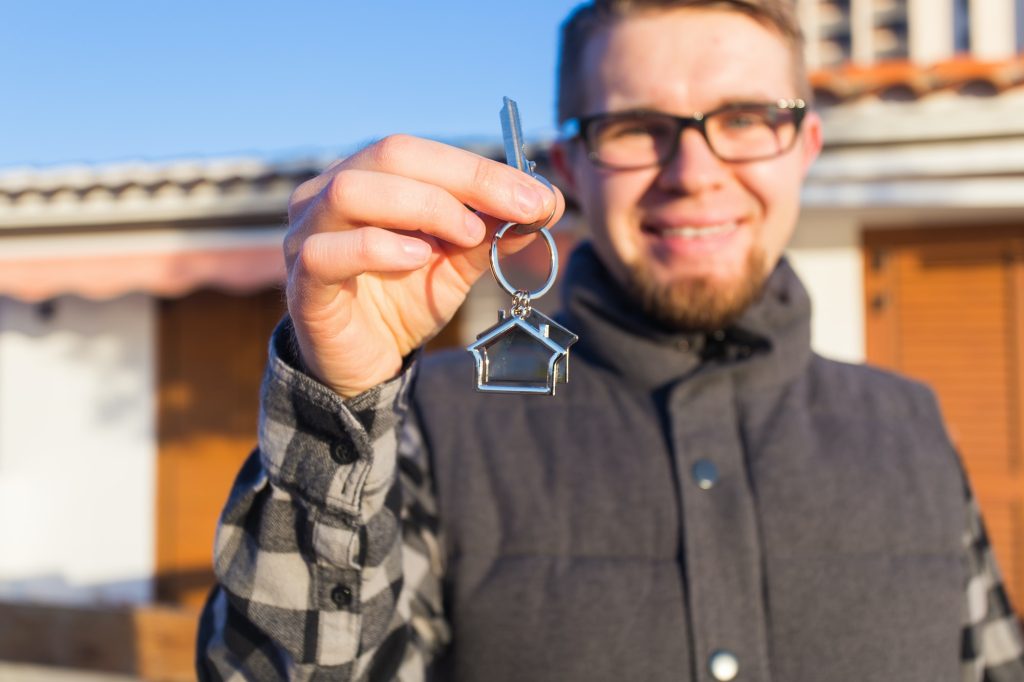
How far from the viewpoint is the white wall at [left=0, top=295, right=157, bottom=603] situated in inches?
243

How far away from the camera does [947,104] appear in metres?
3.97

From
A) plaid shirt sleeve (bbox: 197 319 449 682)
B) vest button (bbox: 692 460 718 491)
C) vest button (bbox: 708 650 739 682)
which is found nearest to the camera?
plaid shirt sleeve (bbox: 197 319 449 682)

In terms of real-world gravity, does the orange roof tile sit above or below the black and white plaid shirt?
above

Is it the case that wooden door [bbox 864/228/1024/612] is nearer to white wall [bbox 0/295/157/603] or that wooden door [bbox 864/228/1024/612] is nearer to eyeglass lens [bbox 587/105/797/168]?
eyeglass lens [bbox 587/105/797/168]

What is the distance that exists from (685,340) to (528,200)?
0.83 meters

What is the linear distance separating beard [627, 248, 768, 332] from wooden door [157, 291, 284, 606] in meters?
4.82

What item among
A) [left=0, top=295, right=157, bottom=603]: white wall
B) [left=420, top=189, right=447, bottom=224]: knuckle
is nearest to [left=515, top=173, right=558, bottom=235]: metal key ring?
[left=420, top=189, right=447, bottom=224]: knuckle

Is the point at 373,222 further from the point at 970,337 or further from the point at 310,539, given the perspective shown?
the point at 970,337

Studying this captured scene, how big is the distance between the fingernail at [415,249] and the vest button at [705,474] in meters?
0.79

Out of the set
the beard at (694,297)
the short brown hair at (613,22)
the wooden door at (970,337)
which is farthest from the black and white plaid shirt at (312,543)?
the wooden door at (970,337)

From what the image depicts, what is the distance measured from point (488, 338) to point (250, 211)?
4.55 meters

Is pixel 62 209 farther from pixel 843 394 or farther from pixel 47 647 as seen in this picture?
A: pixel 843 394

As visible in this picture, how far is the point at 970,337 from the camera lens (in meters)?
4.59

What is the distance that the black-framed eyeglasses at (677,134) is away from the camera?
156cm
